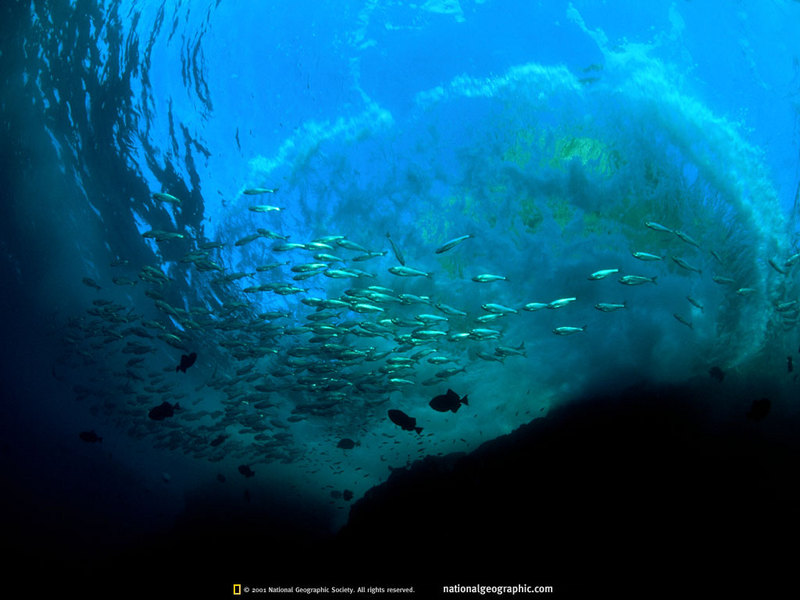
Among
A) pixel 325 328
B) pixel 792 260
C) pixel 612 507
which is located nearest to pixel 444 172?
pixel 325 328

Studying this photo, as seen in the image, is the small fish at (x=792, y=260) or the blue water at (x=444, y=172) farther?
the small fish at (x=792, y=260)

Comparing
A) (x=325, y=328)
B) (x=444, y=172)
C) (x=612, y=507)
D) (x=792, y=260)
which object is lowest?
(x=612, y=507)

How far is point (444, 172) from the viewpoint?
10.7m

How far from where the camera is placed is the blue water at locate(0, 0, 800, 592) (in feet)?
30.1

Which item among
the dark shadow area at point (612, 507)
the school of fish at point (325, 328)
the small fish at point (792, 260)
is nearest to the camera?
the school of fish at point (325, 328)

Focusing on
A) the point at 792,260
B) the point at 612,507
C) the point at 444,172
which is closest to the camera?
the point at 792,260

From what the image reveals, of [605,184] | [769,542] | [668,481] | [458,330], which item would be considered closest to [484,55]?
[605,184]

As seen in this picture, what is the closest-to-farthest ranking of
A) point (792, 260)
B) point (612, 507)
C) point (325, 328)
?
1. point (325, 328)
2. point (792, 260)
3. point (612, 507)

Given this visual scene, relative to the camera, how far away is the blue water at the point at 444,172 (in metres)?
9.16

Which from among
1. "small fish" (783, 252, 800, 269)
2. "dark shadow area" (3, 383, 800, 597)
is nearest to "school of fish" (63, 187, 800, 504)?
"small fish" (783, 252, 800, 269)

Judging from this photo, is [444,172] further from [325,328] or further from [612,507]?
[612,507]

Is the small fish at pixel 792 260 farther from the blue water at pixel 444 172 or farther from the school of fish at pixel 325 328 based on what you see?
the blue water at pixel 444 172

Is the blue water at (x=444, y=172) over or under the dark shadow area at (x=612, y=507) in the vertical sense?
over

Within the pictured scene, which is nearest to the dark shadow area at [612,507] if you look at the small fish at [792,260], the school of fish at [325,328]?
the school of fish at [325,328]
